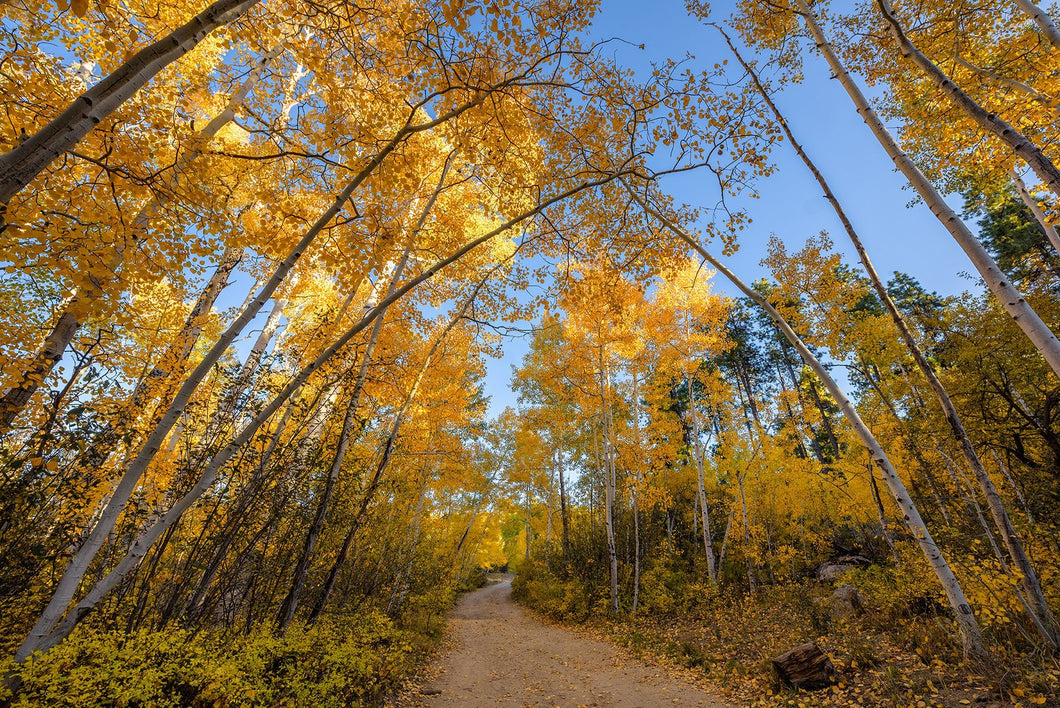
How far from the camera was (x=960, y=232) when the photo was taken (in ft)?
10.6

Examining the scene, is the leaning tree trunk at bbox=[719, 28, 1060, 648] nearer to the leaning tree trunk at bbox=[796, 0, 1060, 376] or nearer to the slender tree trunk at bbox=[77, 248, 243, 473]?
the leaning tree trunk at bbox=[796, 0, 1060, 376]

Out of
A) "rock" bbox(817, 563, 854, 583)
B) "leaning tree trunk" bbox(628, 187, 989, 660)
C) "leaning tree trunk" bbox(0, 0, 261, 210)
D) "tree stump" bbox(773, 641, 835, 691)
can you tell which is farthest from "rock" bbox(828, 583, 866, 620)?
"leaning tree trunk" bbox(0, 0, 261, 210)

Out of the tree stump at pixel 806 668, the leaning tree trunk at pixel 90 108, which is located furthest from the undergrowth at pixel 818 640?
the leaning tree trunk at pixel 90 108

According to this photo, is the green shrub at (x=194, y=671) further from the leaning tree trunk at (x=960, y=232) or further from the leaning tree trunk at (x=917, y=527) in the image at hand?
the leaning tree trunk at (x=960, y=232)

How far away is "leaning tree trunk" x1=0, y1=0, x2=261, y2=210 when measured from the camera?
6.13 ft

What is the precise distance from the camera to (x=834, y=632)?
21.2 feet

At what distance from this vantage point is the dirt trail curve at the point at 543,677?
538 cm

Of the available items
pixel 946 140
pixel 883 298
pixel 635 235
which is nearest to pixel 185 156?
pixel 635 235

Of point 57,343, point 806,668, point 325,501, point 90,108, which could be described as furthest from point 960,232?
point 57,343

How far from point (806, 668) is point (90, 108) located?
28.6 feet

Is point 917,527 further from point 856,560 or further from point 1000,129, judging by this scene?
point 856,560

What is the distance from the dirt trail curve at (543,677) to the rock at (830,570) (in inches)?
298

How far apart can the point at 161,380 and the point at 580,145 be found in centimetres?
713

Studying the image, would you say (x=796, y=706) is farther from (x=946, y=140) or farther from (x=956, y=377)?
(x=946, y=140)
